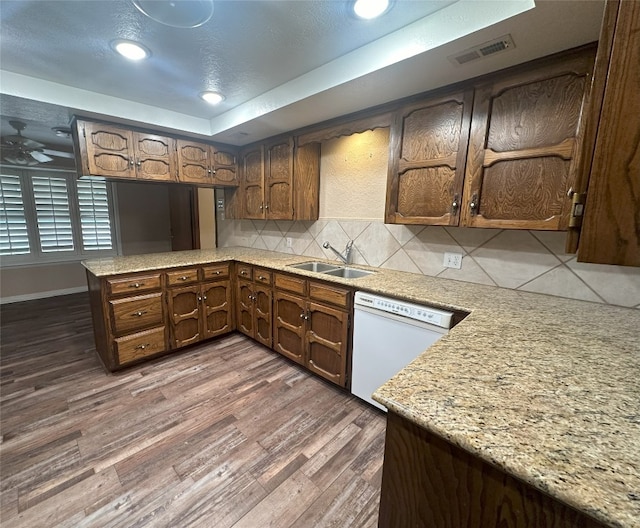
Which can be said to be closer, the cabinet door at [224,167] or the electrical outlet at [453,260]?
the electrical outlet at [453,260]

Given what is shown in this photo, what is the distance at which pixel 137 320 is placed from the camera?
2.34m

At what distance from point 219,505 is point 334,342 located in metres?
1.12

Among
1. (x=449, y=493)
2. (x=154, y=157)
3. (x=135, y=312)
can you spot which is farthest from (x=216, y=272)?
(x=449, y=493)

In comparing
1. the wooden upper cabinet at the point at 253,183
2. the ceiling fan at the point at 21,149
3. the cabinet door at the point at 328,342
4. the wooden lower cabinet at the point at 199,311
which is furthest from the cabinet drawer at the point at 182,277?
the ceiling fan at the point at 21,149

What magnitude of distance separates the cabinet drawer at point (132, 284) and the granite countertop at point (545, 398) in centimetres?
229

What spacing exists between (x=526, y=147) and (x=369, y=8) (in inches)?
41.0

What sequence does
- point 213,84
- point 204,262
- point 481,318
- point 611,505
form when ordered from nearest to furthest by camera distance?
point 611,505, point 481,318, point 213,84, point 204,262

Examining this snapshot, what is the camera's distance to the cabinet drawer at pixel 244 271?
274 cm

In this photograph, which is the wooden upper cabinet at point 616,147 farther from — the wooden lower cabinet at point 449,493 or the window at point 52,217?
the window at point 52,217

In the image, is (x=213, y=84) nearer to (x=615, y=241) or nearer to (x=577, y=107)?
(x=577, y=107)

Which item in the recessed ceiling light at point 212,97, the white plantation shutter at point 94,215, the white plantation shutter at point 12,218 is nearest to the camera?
the recessed ceiling light at point 212,97

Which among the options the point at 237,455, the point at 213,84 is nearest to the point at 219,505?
the point at 237,455

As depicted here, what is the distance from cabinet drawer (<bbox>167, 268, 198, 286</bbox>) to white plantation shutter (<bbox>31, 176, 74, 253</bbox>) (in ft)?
11.2

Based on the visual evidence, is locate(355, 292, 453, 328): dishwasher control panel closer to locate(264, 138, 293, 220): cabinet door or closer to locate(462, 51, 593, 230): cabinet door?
locate(462, 51, 593, 230): cabinet door
